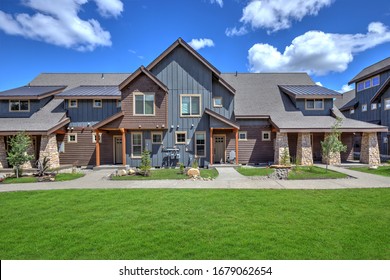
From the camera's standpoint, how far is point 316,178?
11.8 m

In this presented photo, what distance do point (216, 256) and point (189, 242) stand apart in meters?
0.75

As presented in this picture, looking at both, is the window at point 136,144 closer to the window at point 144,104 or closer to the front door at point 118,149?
the window at point 144,104

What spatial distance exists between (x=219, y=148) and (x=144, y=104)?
7.48 m

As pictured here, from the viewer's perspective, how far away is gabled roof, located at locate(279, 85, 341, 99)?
1892 cm

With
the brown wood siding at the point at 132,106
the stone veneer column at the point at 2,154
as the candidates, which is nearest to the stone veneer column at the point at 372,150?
the brown wood siding at the point at 132,106

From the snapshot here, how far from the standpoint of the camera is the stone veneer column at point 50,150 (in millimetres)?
16766

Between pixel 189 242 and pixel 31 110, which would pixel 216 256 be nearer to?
pixel 189 242

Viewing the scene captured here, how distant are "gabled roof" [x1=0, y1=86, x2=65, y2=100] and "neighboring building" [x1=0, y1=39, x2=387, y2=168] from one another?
9cm

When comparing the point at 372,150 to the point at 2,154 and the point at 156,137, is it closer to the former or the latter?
the point at 156,137

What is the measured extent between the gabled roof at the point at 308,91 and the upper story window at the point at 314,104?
1.75 ft

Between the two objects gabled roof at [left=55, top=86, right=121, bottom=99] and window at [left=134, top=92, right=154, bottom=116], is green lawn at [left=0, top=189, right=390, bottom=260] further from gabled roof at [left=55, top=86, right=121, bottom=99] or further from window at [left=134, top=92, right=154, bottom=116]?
gabled roof at [left=55, top=86, right=121, bottom=99]

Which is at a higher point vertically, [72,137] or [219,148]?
[72,137]

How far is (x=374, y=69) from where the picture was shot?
83.4 feet

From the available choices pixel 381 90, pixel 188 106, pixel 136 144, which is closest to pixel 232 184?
pixel 188 106
